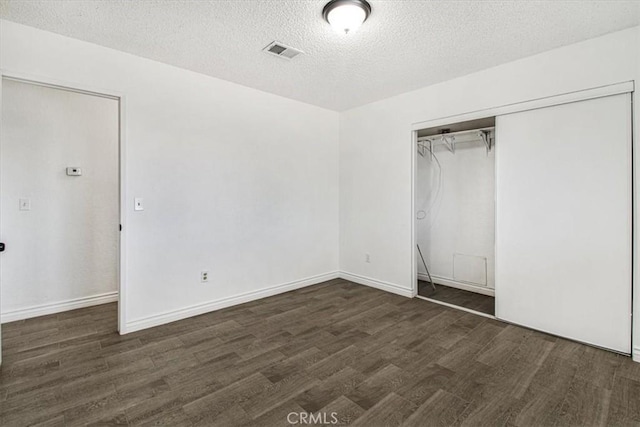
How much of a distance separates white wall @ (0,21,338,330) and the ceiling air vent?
0.98 metres

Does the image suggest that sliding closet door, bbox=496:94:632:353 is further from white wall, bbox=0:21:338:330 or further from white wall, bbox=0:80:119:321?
white wall, bbox=0:80:119:321

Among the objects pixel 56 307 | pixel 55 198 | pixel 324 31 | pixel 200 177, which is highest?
pixel 324 31

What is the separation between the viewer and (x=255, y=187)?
392cm

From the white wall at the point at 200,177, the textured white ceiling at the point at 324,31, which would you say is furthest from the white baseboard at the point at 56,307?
the textured white ceiling at the point at 324,31

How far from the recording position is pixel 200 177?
3.43 metres

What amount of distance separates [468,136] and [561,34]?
1.77 metres

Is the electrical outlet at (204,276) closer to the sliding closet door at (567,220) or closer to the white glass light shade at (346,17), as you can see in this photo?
the white glass light shade at (346,17)

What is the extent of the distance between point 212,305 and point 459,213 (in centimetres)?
355

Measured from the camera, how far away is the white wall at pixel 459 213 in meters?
4.16

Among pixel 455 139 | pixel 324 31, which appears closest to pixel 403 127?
pixel 455 139

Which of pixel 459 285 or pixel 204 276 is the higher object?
pixel 204 276

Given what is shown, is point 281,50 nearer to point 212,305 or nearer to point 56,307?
point 212,305

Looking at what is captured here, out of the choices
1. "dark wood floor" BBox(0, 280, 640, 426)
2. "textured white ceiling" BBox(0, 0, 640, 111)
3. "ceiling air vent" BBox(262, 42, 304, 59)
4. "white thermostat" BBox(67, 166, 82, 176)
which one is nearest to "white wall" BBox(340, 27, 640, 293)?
"textured white ceiling" BBox(0, 0, 640, 111)

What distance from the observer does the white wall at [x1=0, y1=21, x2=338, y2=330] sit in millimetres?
2863
